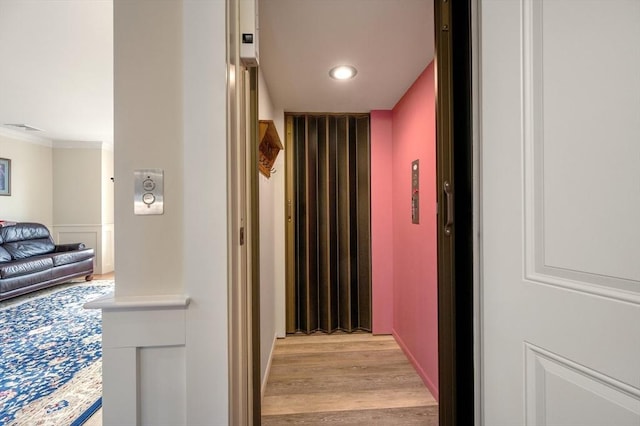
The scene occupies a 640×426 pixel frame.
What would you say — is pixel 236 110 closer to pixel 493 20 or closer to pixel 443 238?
pixel 493 20

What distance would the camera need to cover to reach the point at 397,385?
198cm

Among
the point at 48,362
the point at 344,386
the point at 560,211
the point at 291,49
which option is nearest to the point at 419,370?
the point at 344,386

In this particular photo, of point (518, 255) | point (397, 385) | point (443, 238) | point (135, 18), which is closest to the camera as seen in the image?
point (518, 255)

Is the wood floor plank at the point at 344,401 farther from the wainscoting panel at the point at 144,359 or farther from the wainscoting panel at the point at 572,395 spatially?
the wainscoting panel at the point at 572,395

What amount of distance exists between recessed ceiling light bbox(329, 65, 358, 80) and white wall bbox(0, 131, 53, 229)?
18.7 ft

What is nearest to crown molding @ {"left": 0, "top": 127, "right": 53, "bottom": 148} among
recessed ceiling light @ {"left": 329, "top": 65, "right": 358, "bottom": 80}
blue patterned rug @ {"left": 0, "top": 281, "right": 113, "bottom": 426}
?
blue patterned rug @ {"left": 0, "top": 281, "right": 113, "bottom": 426}

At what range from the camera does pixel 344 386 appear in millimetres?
1958

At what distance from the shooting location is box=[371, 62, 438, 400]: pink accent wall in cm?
192

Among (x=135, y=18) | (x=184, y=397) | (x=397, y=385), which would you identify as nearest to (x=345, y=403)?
(x=397, y=385)

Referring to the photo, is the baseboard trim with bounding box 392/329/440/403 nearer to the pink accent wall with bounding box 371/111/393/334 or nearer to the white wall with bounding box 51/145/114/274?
the pink accent wall with bounding box 371/111/393/334

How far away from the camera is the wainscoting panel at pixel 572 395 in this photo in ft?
1.82

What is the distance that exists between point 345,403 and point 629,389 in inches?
62.4

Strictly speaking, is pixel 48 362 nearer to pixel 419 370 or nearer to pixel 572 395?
pixel 419 370

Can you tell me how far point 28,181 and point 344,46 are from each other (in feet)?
20.1
